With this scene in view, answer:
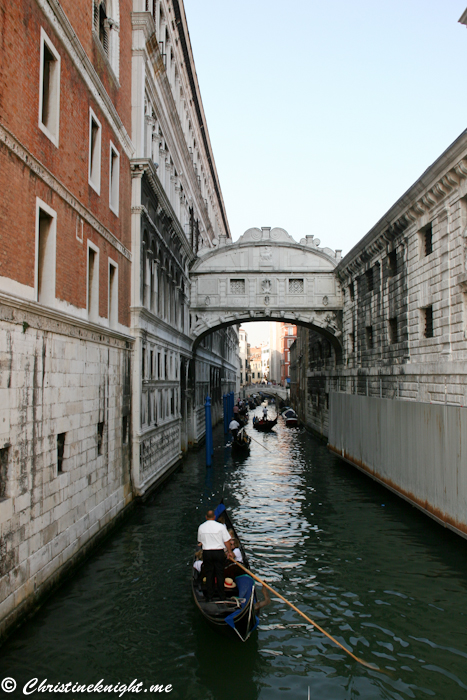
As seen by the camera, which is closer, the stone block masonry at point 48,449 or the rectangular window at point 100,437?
the stone block masonry at point 48,449

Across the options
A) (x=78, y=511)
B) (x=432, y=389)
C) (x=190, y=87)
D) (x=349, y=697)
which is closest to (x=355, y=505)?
(x=432, y=389)

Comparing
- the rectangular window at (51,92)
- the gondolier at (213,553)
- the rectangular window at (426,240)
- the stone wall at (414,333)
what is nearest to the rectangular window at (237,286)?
the stone wall at (414,333)

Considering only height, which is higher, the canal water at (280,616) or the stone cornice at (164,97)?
the stone cornice at (164,97)

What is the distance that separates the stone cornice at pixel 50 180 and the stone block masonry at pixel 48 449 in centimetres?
189

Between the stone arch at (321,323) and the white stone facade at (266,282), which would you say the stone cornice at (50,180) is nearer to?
the white stone facade at (266,282)

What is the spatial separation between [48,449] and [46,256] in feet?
9.30

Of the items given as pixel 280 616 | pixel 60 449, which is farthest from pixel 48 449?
pixel 280 616

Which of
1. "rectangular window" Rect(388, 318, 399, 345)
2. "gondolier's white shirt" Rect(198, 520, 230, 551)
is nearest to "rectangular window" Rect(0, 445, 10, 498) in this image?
"gondolier's white shirt" Rect(198, 520, 230, 551)

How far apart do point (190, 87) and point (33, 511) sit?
2256 cm

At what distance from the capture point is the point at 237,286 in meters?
23.9

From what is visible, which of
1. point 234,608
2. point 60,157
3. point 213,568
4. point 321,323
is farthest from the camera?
point 321,323

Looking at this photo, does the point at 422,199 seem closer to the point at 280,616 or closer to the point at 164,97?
the point at 164,97

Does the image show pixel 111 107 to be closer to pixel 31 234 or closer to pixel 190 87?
pixel 31 234

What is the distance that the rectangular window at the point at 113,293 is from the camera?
39.0 ft
